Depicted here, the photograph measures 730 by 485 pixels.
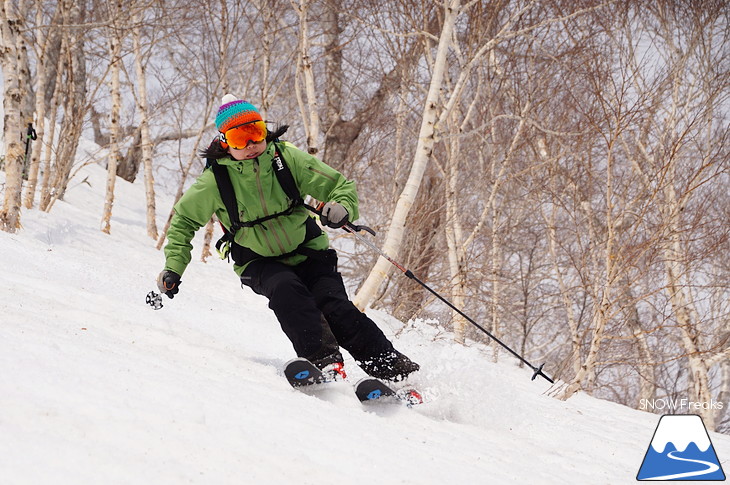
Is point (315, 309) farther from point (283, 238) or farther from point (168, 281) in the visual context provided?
point (168, 281)

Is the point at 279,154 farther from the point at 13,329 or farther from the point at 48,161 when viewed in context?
the point at 48,161

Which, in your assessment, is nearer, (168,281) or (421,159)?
(168,281)

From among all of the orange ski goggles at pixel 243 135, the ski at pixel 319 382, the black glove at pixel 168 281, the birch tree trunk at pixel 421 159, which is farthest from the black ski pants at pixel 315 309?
the birch tree trunk at pixel 421 159

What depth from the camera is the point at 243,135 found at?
2.93 meters

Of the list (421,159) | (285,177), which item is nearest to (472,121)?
(421,159)

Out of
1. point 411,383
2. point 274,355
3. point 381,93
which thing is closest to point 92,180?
point 381,93

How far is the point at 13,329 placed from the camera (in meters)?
2.34

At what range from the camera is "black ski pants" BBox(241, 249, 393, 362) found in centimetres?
293

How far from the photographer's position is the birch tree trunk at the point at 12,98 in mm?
5602

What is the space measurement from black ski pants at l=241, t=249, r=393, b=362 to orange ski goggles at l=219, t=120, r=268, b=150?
0.66 m

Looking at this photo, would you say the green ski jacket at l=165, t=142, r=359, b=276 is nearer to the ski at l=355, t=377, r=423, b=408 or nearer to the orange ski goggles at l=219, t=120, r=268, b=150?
the orange ski goggles at l=219, t=120, r=268, b=150

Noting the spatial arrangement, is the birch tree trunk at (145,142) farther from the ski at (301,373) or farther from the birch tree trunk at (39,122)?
the ski at (301,373)

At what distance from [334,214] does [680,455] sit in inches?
84.8

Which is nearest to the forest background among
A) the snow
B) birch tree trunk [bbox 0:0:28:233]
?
birch tree trunk [bbox 0:0:28:233]
